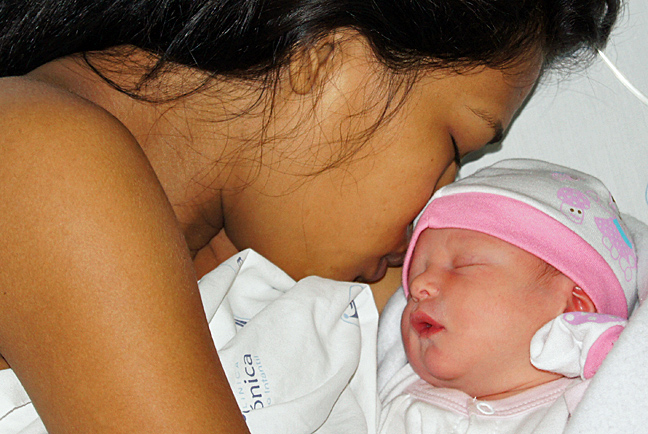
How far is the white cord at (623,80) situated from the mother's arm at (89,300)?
3.84ft

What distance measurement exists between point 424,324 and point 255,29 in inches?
21.6

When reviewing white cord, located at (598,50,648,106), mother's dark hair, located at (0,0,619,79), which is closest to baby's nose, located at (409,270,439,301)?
mother's dark hair, located at (0,0,619,79)

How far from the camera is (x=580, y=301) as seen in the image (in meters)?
1.07

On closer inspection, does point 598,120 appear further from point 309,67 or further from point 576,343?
point 309,67

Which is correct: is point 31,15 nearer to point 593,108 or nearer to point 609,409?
point 609,409

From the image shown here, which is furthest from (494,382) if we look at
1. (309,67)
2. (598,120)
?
(598,120)

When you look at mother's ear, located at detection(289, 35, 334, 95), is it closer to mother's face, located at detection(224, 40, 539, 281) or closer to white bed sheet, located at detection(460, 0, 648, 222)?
mother's face, located at detection(224, 40, 539, 281)

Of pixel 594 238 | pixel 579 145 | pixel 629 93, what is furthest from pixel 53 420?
pixel 629 93

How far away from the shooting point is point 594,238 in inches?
42.4

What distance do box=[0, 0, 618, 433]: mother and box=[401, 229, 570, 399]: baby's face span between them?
0.40ft

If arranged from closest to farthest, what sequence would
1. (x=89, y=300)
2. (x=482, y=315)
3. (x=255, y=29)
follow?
(x=89, y=300) → (x=255, y=29) → (x=482, y=315)

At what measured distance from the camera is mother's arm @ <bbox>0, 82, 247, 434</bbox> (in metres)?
0.64

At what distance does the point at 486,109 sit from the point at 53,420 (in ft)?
2.55

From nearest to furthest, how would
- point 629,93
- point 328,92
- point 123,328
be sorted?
point 123,328 < point 328,92 < point 629,93
